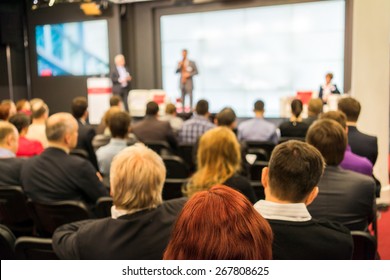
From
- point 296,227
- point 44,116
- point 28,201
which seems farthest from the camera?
point 44,116

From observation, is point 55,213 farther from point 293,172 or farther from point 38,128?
point 38,128

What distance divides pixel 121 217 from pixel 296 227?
0.66m

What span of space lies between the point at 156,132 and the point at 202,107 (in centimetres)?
62

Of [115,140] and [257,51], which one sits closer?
[115,140]

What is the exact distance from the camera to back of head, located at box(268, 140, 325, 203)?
5.40 feet

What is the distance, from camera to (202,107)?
5391 mm

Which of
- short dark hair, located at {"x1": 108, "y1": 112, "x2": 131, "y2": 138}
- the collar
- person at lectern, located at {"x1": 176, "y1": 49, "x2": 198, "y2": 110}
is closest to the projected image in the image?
person at lectern, located at {"x1": 176, "y1": 49, "x2": 198, "y2": 110}

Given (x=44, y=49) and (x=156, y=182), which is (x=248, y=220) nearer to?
(x=156, y=182)

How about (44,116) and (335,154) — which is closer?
(335,154)

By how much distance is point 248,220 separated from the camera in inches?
34.2

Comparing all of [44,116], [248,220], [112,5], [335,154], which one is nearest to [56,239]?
[248,220]

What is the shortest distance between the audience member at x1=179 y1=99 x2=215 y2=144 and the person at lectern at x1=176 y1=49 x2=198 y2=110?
492cm

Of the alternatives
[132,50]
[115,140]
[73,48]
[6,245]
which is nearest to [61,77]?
[73,48]
